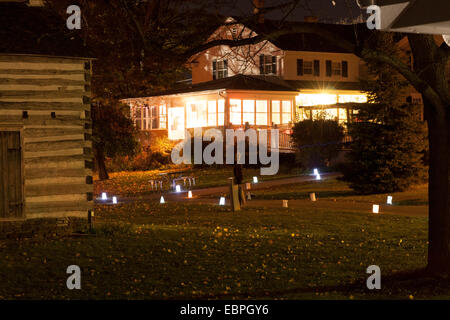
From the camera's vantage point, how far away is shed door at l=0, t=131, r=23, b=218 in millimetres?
15969

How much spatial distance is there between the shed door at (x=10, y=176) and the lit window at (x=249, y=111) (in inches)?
1221

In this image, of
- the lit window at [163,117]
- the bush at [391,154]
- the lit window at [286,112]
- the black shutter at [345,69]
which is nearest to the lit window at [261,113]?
the lit window at [286,112]

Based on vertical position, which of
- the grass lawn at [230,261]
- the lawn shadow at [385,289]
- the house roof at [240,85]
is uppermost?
the house roof at [240,85]

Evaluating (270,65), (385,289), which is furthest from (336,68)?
(385,289)

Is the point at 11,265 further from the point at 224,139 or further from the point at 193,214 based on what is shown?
the point at 224,139

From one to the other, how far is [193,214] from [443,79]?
11409 mm

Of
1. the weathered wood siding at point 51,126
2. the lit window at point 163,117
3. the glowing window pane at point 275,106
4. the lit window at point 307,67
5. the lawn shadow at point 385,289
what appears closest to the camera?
the lawn shadow at point 385,289

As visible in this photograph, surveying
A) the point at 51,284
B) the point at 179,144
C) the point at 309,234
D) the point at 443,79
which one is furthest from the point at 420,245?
the point at 179,144

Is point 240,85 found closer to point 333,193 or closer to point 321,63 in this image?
point 321,63

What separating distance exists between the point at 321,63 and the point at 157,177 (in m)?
19.9

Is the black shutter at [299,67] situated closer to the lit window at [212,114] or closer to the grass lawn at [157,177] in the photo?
the lit window at [212,114]

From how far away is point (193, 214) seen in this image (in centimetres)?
2175

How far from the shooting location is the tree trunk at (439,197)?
1165 centimetres

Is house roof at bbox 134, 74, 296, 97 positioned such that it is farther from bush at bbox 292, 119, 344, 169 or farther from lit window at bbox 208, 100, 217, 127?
bush at bbox 292, 119, 344, 169
